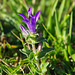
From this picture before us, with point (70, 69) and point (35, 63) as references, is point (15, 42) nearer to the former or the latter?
point (35, 63)

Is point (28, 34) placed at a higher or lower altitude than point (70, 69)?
higher

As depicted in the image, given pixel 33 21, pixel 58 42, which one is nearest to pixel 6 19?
pixel 58 42

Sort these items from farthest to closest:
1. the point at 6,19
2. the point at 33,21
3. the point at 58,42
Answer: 1. the point at 6,19
2. the point at 58,42
3. the point at 33,21

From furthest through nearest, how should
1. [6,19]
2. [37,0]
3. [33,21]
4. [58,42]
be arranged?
[37,0], [6,19], [58,42], [33,21]

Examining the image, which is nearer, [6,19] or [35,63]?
[35,63]

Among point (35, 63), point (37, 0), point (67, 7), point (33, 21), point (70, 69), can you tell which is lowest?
point (70, 69)

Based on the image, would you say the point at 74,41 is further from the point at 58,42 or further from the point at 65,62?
the point at 65,62

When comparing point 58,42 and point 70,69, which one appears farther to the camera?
point 58,42

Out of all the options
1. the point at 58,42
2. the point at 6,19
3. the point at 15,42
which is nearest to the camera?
the point at 58,42

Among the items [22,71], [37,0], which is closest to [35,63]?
[22,71]
